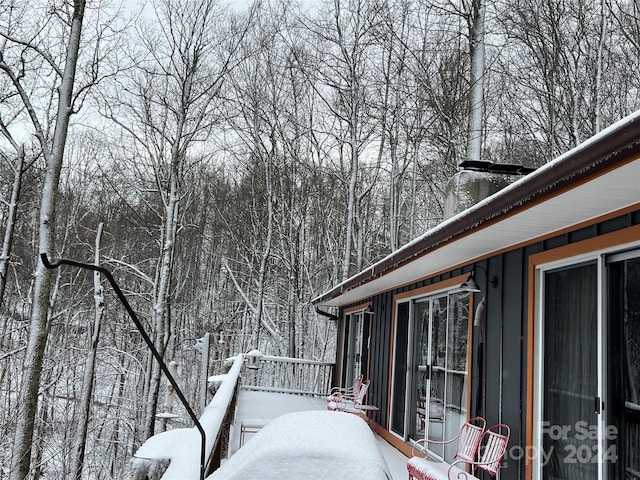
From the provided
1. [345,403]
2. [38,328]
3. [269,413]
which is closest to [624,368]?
[345,403]

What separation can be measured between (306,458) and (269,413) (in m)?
7.06

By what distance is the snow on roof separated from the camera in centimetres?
184

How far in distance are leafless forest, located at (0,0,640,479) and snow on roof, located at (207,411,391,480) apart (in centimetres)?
701

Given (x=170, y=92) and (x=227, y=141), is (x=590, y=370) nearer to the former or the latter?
(x=170, y=92)

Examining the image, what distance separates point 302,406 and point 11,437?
17.9 ft

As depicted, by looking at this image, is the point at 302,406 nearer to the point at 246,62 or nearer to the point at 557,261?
the point at 557,261

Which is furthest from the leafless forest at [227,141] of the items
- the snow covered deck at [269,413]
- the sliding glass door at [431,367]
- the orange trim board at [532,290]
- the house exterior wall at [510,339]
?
the orange trim board at [532,290]

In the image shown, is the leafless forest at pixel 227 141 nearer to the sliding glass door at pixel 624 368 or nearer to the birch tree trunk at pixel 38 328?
the birch tree trunk at pixel 38 328

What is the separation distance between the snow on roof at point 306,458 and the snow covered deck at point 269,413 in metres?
3.00

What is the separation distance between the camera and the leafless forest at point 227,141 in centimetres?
945

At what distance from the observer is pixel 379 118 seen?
14.6 meters

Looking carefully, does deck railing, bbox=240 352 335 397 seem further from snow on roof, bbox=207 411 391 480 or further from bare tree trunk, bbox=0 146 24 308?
snow on roof, bbox=207 411 391 480

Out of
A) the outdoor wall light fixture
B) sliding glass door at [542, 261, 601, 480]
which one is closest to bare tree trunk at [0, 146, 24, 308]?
the outdoor wall light fixture

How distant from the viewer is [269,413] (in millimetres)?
8594
